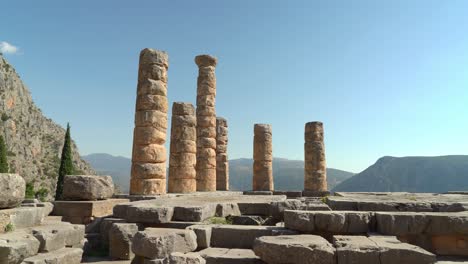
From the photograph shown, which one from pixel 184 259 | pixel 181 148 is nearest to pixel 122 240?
pixel 184 259

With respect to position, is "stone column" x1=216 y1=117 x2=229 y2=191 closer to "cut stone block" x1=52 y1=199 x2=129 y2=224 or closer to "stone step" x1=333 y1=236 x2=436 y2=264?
"cut stone block" x1=52 y1=199 x2=129 y2=224

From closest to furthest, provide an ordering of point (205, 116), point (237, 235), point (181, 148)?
point (237, 235)
point (181, 148)
point (205, 116)

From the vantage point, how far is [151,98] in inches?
587

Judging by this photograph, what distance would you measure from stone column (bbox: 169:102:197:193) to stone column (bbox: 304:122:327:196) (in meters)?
7.20

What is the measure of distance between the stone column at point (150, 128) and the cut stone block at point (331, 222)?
368 inches

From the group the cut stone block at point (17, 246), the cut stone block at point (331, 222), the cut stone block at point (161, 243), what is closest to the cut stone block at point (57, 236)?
the cut stone block at point (17, 246)

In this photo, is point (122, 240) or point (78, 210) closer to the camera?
point (122, 240)

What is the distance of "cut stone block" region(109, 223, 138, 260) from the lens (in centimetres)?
658

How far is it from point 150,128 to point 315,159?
10.3 metres

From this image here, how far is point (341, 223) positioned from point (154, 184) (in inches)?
389

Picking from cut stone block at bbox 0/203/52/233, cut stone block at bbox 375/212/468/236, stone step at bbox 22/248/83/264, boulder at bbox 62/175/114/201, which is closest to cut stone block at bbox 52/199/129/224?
boulder at bbox 62/175/114/201

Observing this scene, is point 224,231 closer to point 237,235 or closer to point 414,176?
point 237,235

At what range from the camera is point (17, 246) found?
4781 millimetres

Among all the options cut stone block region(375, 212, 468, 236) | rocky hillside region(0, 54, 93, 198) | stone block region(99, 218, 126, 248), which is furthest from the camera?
rocky hillside region(0, 54, 93, 198)
